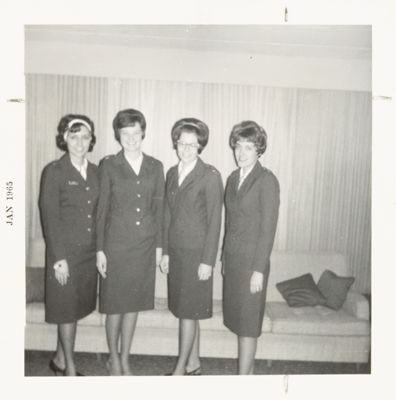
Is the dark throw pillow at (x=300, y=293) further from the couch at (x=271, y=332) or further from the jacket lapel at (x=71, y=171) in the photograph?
the jacket lapel at (x=71, y=171)

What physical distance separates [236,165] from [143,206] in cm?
59

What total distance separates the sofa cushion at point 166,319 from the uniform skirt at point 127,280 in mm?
99

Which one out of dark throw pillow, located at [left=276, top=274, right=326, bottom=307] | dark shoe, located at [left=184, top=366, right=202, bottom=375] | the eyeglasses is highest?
the eyeglasses

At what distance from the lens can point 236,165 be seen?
2402 millimetres

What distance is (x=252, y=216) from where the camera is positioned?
235 cm

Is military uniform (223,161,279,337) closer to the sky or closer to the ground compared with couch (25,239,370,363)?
closer to the sky

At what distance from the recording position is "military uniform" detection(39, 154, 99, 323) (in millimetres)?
2318

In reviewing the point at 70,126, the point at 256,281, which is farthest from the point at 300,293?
the point at 70,126

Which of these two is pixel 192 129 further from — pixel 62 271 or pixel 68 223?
pixel 62 271

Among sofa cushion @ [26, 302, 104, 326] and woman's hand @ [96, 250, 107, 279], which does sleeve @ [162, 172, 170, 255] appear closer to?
woman's hand @ [96, 250, 107, 279]
